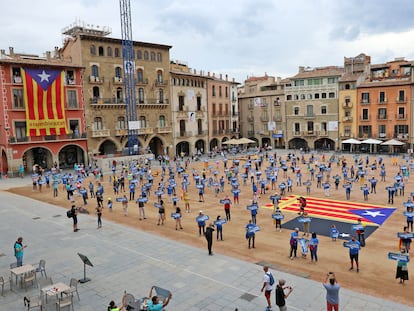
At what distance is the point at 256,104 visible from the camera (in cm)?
7294

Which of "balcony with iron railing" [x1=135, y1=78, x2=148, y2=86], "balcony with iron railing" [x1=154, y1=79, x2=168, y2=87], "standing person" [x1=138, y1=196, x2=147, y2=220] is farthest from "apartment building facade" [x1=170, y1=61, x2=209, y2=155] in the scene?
"standing person" [x1=138, y1=196, x2=147, y2=220]

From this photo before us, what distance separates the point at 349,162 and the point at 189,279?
134ft

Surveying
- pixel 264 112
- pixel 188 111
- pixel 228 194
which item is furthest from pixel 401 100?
pixel 228 194

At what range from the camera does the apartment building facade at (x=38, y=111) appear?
43.7m

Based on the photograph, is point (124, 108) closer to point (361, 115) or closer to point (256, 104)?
point (256, 104)

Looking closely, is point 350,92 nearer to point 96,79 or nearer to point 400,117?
point 400,117

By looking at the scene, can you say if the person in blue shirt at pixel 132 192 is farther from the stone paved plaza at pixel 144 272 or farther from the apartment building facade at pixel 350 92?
the apartment building facade at pixel 350 92

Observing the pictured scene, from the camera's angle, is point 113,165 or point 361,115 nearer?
point 113,165

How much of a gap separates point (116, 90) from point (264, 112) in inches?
1231

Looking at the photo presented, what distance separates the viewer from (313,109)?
217ft

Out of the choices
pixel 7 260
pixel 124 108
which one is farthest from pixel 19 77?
pixel 7 260

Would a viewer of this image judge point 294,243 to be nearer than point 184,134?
Yes

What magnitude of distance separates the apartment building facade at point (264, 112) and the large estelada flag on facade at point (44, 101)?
3756 centimetres

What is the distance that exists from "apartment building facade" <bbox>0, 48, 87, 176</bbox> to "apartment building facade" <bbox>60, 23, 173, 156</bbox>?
6.12 ft
